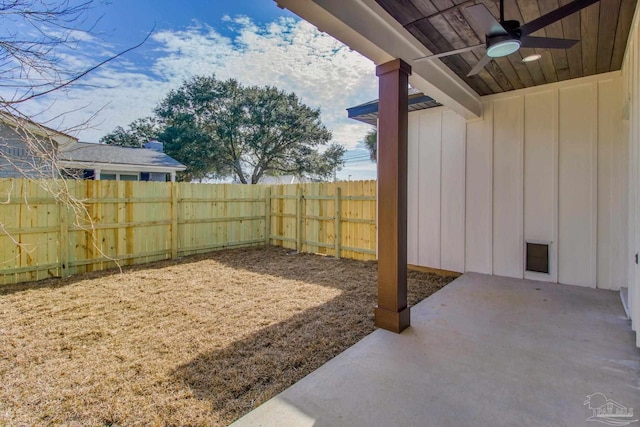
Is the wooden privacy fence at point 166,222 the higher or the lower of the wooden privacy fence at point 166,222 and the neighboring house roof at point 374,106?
the lower

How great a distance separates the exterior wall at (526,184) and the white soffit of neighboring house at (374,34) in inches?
59.1

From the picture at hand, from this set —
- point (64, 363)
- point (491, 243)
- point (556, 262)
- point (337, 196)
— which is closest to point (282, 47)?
point (337, 196)

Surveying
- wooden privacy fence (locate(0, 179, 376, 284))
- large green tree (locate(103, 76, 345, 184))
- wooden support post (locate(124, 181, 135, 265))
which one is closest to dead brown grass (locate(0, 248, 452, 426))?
wooden privacy fence (locate(0, 179, 376, 284))

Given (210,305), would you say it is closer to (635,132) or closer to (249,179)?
(635,132)

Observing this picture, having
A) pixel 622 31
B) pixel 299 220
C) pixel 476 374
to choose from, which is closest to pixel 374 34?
pixel 622 31

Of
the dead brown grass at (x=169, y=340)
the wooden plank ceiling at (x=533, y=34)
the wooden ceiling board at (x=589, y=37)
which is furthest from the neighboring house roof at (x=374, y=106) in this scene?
the dead brown grass at (x=169, y=340)

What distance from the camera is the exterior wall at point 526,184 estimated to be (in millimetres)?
3998

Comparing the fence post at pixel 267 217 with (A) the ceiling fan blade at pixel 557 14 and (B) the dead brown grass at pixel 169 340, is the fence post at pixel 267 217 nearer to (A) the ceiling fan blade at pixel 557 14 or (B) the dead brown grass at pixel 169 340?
(B) the dead brown grass at pixel 169 340

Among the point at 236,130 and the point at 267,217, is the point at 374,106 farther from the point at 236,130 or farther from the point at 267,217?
the point at 236,130

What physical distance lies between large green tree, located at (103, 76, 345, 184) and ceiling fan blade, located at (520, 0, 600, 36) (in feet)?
49.6

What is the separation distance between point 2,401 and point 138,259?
4191 millimetres

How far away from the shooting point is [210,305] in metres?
3.75

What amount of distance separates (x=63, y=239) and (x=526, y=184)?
710cm

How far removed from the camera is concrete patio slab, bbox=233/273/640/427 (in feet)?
5.88
